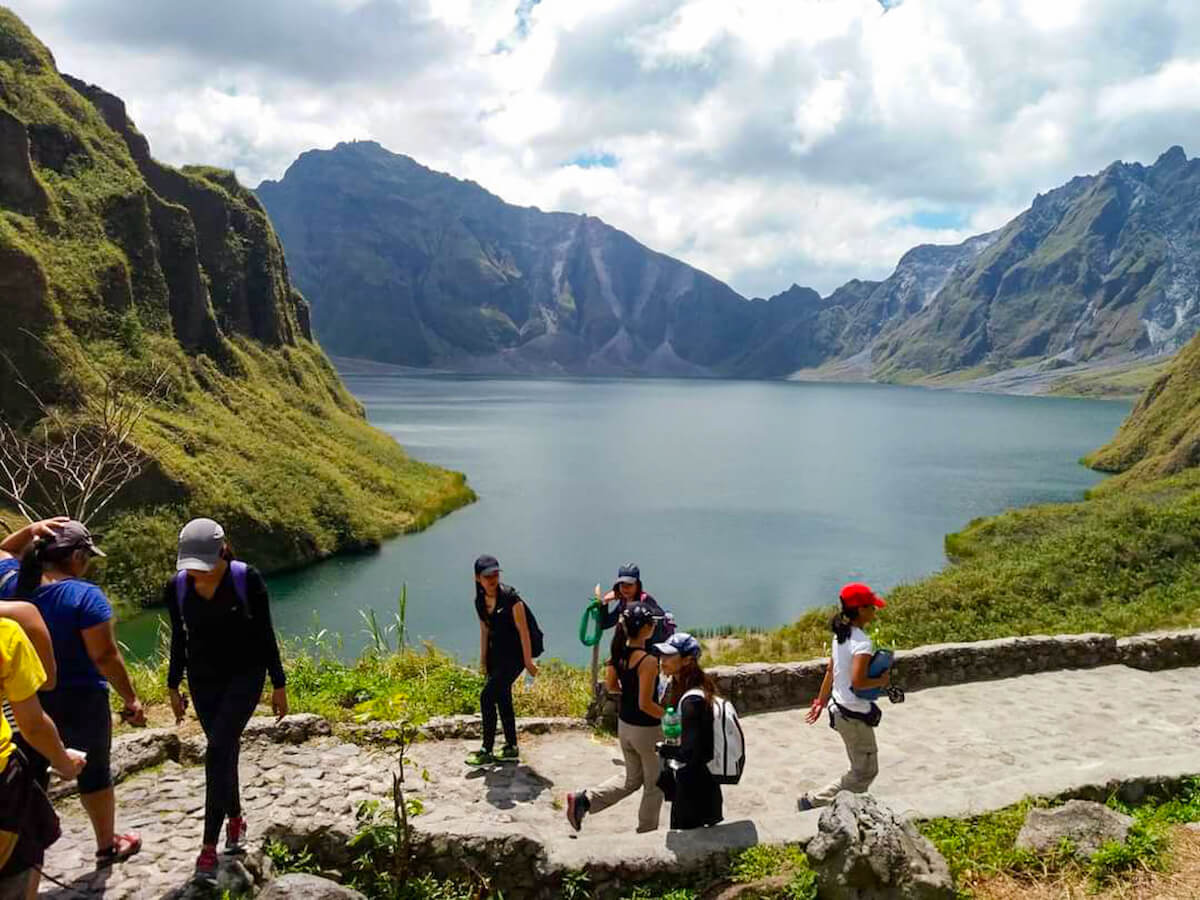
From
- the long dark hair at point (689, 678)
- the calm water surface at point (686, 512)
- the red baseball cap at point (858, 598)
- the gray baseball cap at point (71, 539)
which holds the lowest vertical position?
the calm water surface at point (686, 512)

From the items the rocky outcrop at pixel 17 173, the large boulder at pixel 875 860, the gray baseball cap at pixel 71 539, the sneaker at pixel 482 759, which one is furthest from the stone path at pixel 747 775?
the rocky outcrop at pixel 17 173

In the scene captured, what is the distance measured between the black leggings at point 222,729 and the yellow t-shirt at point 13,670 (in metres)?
1.26

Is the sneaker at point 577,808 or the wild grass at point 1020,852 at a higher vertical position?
the wild grass at point 1020,852

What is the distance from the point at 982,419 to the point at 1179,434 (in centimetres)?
8171

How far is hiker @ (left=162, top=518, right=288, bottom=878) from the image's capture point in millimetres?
5809

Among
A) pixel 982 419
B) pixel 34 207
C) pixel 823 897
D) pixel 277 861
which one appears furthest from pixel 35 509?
pixel 982 419

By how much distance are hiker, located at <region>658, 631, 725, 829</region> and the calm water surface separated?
76.5 feet

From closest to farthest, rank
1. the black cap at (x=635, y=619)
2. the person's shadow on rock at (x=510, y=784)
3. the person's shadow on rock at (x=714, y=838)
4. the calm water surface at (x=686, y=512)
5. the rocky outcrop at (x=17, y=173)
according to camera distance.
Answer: the person's shadow on rock at (x=714, y=838), the black cap at (x=635, y=619), the person's shadow on rock at (x=510, y=784), the calm water surface at (x=686, y=512), the rocky outcrop at (x=17, y=173)

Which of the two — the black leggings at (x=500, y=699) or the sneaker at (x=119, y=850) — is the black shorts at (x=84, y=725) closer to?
the sneaker at (x=119, y=850)

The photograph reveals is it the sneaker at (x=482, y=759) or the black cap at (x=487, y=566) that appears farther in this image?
the sneaker at (x=482, y=759)

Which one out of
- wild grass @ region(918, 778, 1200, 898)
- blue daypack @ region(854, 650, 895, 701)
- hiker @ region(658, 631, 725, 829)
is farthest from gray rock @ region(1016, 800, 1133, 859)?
hiker @ region(658, 631, 725, 829)

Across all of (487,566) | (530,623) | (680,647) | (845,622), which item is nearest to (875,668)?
(845,622)

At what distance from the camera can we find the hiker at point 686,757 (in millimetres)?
6277

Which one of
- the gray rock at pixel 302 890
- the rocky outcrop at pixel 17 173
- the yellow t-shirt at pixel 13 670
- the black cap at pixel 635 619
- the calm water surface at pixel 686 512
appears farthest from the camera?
the rocky outcrop at pixel 17 173
